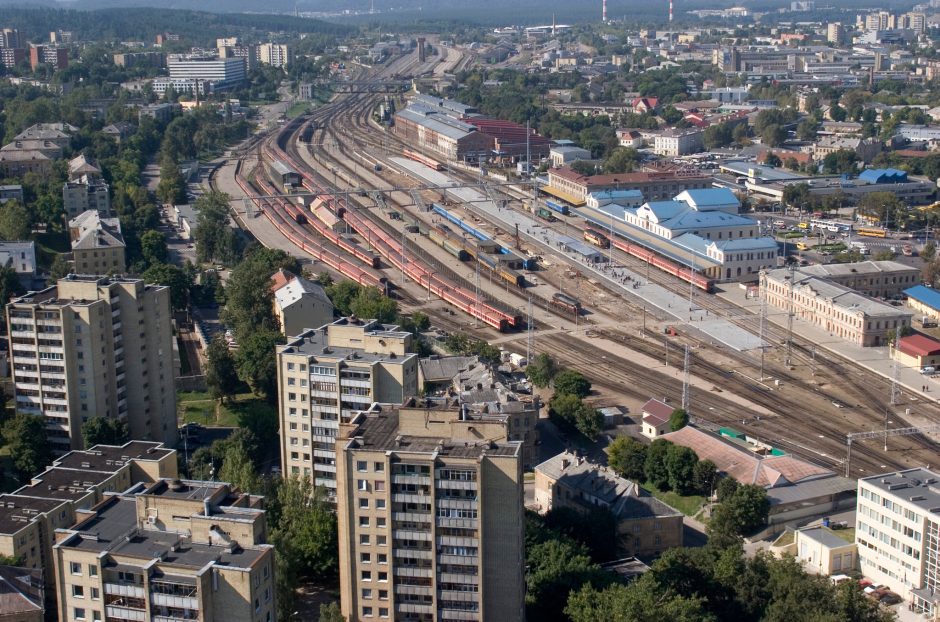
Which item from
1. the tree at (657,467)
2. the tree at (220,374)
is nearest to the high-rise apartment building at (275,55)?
the tree at (220,374)

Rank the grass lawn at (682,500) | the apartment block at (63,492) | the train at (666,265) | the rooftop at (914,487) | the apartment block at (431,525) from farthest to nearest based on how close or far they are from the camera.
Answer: the train at (666,265) → the grass lawn at (682,500) → the rooftop at (914,487) → the apartment block at (63,492) → the apartment block at (431,525)

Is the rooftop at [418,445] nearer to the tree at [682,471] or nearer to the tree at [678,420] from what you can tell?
the tree at [682,471]

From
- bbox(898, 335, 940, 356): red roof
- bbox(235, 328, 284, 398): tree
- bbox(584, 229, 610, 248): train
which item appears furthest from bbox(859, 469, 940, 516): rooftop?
bbox(584, 229, 610, 248): train

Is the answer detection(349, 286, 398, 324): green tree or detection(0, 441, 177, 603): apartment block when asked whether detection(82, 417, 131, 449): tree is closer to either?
detection(0, 441, 177, 603): apartment block

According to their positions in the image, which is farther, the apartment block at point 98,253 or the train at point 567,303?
the apartment block at point 98,253

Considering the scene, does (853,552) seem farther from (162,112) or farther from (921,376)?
(162,112)

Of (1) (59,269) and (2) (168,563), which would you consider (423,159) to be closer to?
(1) (59,269)

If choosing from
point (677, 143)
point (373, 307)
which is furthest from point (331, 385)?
point (677, 143)
